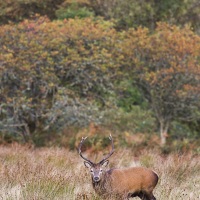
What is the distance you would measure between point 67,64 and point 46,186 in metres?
9.74

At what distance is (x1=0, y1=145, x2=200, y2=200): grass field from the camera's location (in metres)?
7.14

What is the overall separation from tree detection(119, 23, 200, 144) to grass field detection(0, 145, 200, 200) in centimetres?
573

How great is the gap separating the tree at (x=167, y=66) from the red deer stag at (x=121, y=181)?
32.9 ft

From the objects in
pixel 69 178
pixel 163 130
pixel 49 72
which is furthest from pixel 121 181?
pixel 163 130

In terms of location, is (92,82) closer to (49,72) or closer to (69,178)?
(49,72)

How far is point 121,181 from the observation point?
745 cm

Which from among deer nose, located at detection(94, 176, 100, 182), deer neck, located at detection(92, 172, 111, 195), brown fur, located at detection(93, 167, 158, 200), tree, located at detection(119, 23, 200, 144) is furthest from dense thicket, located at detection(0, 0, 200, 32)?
deer nose, located at detection(94, 176, 100, 182)

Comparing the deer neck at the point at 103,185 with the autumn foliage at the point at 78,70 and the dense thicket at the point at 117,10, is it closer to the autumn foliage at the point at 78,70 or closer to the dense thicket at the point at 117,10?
the autumn foliage at the point at 78,70

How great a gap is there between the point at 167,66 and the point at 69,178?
408 inches

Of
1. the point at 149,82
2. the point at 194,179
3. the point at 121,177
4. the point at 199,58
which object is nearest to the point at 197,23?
the point at 199,58

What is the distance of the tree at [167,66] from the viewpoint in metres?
17.5

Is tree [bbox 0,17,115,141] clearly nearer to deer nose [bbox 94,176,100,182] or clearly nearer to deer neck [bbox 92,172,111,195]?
deer neck [bbox 92,172,111,195]

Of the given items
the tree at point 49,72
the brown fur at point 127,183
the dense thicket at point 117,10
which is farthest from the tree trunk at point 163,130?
the brown fur at point 127,183

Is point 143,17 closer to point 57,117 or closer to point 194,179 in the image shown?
point 57,117
